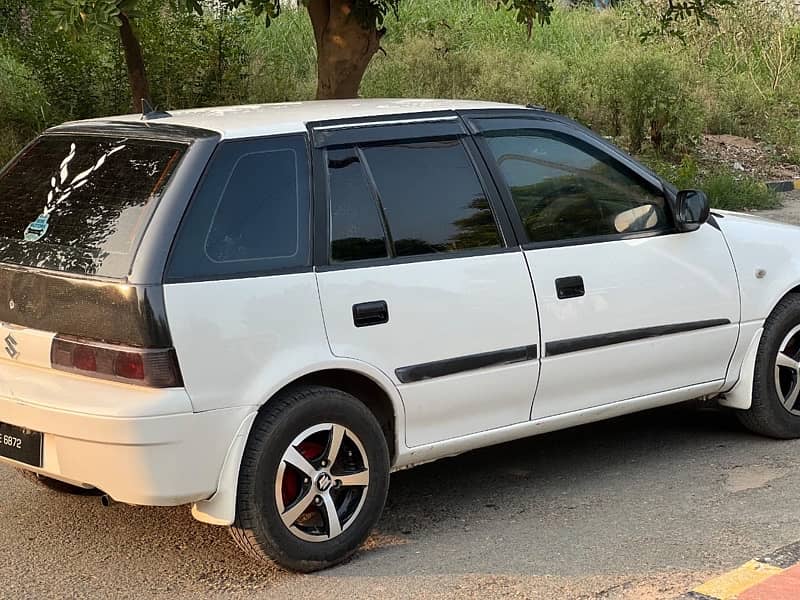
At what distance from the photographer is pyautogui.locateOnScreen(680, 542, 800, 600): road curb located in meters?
4.31

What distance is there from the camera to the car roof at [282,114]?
184 inches

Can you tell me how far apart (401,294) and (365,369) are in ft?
1.12

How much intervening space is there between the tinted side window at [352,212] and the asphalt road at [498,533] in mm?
1232

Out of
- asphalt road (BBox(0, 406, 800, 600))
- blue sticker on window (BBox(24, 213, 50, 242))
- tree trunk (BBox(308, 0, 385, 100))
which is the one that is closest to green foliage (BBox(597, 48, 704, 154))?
tree trunk (BBox(308, 0, 385, 100))

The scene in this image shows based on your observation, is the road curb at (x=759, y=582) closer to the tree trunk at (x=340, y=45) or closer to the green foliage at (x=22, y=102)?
the tree trunk at (x=340, y=45)

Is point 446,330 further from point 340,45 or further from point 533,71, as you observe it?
point 533,71

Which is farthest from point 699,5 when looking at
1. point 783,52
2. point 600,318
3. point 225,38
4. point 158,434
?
point 783,52

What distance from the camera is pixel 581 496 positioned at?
5.50 m

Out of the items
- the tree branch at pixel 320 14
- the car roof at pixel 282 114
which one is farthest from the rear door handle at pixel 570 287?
the tree branch at pixel 320 14

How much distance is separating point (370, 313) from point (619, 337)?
4.39ft

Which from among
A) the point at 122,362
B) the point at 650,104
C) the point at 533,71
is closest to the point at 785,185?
the point at 650,104

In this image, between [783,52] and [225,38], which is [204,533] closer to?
[225,38]

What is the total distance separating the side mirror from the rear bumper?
2439 mm

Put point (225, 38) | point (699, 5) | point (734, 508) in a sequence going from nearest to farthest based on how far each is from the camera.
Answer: point (734, 508) < point (699, 5) < point (225, 38)
